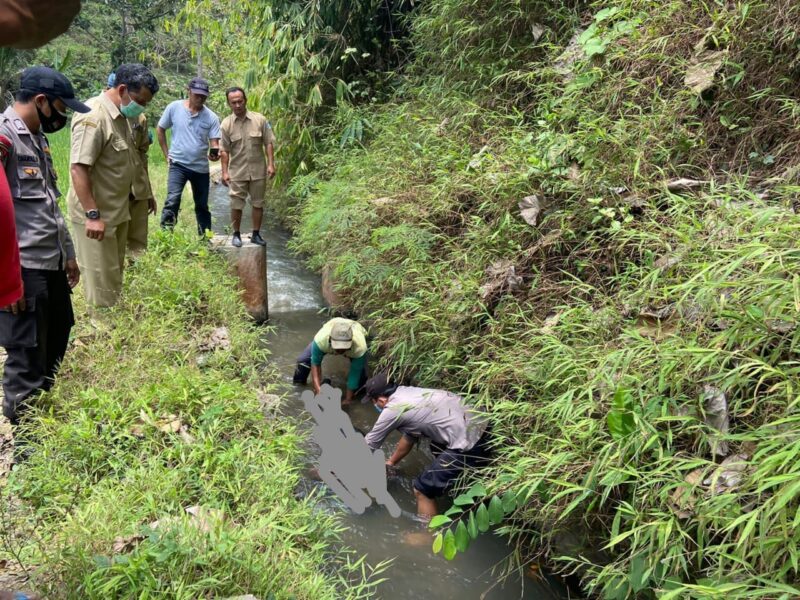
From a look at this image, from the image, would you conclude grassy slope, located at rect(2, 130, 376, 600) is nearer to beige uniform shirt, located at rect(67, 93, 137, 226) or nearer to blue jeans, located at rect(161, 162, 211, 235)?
beige uniform shirt, located at rect(67, 93, 137, 226)

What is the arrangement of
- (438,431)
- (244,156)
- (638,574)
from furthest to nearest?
(244,156)
(438,431)
(638,574)

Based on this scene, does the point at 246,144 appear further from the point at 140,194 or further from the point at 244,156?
the point at 140,194

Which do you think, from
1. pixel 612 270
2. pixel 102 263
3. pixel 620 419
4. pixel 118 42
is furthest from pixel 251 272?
pixel 118 42

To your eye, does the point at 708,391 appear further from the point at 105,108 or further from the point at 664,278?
the point at 105,108

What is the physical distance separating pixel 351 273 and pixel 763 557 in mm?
3589

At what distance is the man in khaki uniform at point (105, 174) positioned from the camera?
394 cm

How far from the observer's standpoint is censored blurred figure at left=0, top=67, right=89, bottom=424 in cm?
293

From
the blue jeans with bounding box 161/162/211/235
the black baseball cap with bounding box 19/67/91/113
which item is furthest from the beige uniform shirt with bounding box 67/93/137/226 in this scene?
the blue jeans with bounding box 161/162/211/235

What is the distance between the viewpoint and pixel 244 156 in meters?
6.13

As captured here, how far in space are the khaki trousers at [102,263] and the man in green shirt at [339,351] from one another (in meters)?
1.61

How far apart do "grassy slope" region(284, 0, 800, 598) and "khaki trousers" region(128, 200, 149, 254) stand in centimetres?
175

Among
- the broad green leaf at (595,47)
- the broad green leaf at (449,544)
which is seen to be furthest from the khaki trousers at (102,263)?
the broad green leaf at (595,47)

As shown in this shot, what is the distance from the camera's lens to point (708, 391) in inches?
96.4

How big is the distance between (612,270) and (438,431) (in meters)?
1.50
